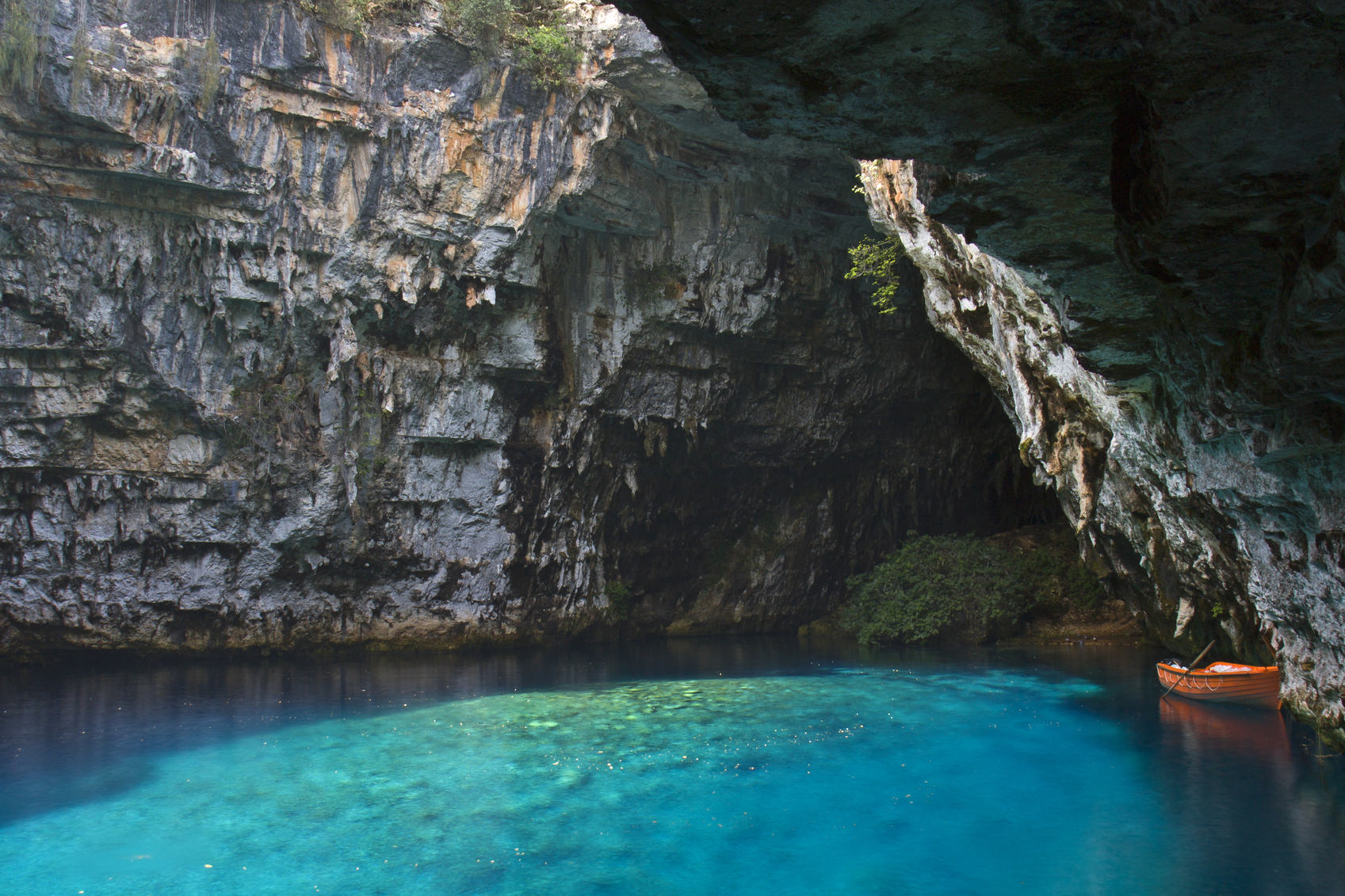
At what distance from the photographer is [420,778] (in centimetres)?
903

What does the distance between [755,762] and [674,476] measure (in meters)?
12.6

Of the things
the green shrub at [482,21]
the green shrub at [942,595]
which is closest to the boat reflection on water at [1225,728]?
the green shrub at [942,595]

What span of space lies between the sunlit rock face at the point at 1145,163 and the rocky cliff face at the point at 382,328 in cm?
1159

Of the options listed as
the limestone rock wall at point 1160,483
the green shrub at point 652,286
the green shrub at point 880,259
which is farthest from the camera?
the green shrub at point 652,286

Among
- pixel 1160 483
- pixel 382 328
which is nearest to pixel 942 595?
pixel 1160 483

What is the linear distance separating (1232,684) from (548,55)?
14.7 m

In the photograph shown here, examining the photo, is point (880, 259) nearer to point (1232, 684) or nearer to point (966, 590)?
point (966, 590)

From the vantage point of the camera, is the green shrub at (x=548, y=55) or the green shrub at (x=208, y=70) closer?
the green shrub at (x=208, y=70)

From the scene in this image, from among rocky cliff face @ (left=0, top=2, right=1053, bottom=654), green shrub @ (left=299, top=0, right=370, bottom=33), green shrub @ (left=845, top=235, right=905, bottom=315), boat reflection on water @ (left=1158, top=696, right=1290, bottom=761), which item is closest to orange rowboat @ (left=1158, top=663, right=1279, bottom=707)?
boat reflection on water @ (left=1158, top=696, right=1290, bottom=761)

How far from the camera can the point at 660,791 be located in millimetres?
8539

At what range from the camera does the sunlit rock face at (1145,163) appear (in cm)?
296

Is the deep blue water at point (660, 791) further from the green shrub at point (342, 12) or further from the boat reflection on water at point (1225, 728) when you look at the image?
the green shrub at point (342, 12)

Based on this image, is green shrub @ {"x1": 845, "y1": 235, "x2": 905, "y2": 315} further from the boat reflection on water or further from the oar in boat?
the boat reflection on water

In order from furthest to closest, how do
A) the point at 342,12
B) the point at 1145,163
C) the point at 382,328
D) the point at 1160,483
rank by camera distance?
the point at 382,328
the point at 342,12
the point at 1160,483
the point at 1145,163
